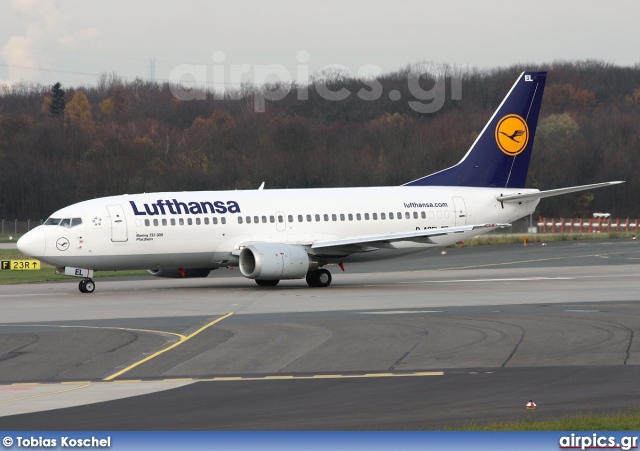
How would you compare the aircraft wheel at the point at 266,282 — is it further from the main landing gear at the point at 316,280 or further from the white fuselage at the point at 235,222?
the white fuselage at the point at 235,222

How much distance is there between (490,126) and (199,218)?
559 inches

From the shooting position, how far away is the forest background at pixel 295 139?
331 feet

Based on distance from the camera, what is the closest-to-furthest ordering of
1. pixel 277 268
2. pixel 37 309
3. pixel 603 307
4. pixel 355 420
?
pixel 355 420 < pixel 603 307 < pixel 37 309 < pixel 277 268

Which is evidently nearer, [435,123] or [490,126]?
[490,126]

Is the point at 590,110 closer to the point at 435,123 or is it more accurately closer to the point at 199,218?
the point at 435,123

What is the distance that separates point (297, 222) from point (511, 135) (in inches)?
439

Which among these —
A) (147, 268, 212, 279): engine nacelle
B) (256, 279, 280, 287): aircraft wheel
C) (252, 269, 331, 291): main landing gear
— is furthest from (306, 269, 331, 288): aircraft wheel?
(147, 268, 212, 279): engine nacelle

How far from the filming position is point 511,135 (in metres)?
45.2

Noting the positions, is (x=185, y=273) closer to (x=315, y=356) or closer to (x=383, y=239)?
(x=383, y=239)

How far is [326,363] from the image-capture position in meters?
20.2

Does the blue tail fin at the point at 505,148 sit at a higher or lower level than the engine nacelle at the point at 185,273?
higher

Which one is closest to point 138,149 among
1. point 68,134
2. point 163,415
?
point 68,134

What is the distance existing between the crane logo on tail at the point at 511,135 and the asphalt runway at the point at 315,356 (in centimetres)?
812

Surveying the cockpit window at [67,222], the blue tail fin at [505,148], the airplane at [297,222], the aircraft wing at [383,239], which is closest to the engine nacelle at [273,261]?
the airplane at [297,222]
